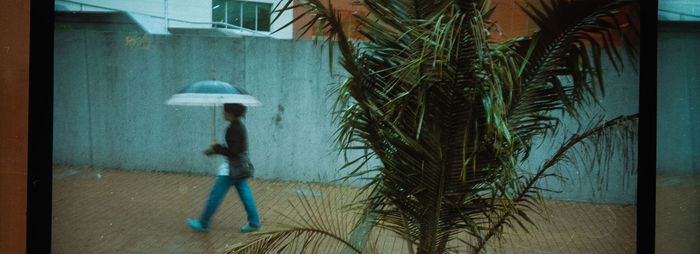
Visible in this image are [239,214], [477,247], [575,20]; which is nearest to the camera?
[575,20]

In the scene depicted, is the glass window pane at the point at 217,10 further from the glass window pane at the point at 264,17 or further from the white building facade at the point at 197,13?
the glass window pane at the point at 264,17

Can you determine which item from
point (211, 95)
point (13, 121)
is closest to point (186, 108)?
point (211, 95)

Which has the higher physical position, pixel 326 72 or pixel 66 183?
pixel 326 72

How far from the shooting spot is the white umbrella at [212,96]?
152 inches

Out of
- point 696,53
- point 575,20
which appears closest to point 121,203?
point 575,20

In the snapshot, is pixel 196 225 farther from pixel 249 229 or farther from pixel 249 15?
pixel 249 15

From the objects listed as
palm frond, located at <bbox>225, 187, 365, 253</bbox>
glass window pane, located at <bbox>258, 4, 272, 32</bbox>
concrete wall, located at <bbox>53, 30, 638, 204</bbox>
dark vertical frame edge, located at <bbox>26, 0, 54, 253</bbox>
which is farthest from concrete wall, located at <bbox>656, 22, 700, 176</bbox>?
dark vertical frame edge, located at <bbox>26, 0, 54, 253</bbox>

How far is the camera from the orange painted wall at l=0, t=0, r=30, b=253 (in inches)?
149

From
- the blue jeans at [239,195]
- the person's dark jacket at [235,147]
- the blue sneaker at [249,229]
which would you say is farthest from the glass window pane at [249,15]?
the blue sneaker at [249,229]

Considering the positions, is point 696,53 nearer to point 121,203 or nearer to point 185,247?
point 185,247

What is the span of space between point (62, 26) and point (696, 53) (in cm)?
429

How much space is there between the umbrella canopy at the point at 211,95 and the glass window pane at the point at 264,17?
452 millimetres

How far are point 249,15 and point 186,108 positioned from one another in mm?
811

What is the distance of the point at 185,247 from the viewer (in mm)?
3973
